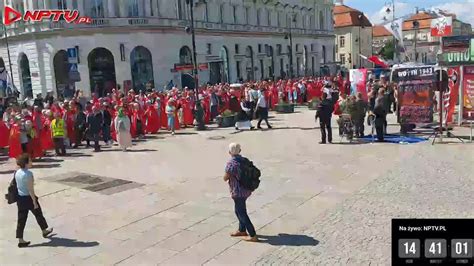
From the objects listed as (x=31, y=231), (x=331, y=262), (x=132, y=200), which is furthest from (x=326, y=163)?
(x=31, y=231)

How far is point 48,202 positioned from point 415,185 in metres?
7.66

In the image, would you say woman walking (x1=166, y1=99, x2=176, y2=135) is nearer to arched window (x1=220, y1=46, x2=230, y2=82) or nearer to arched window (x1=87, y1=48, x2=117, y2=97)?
arched window (x1=87, y1=48, x2=117, y2=97)

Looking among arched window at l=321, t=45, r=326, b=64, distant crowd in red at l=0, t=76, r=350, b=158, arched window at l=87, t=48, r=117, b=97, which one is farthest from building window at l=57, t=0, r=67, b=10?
arched window at l=321, t=45, r=326, b=64

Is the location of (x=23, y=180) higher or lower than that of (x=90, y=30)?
lower

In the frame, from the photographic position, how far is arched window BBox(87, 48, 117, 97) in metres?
42.6

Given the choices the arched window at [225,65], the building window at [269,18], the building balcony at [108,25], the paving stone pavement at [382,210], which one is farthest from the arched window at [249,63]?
the paving stone pavement at [382,210]

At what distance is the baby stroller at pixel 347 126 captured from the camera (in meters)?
16.5

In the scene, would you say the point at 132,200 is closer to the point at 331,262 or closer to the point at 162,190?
the point at 162,190

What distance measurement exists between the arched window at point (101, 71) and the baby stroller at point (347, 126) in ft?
98.5

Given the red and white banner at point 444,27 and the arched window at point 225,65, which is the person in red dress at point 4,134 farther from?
the arched window at point 225,65

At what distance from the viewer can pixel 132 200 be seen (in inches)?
409

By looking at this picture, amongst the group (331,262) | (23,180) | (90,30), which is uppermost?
(90,30)

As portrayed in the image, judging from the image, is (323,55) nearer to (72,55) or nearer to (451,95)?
(72,55)

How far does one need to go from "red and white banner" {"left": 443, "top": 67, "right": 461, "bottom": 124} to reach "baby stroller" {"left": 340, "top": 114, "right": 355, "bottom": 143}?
323 cm
